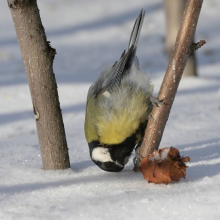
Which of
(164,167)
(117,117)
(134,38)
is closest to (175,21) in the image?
(134,38)

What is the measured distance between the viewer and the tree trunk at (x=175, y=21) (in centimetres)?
683

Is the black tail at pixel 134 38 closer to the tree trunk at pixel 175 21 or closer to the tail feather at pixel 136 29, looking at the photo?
the tail feather at pixel 136 29

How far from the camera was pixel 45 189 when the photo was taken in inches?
113

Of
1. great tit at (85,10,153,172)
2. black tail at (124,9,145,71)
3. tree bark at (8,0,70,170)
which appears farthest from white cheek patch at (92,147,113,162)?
black tail at (124,9,145,71)

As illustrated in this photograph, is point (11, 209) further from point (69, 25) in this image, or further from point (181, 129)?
point (69, 25)

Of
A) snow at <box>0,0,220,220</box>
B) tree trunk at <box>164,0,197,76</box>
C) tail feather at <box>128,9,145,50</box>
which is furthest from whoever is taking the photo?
tree trunk at <box>164,0,197,76</box>

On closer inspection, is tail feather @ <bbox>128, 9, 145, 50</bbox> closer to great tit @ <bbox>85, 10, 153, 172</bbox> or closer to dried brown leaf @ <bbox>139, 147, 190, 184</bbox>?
great tit @ <bbox>85, 10, 153, 172</bbox>

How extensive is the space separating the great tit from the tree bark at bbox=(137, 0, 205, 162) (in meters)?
0.15

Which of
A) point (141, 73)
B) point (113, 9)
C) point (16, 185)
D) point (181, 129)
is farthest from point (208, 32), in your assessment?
point (16, 185)

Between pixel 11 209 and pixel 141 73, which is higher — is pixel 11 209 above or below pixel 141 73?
below

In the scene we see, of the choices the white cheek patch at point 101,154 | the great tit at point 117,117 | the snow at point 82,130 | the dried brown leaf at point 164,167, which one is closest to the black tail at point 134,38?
the great tit at point 117,117

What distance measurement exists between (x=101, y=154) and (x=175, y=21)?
161 inches

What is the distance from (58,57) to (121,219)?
21.4 feet

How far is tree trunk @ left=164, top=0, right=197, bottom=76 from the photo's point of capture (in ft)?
22.4
